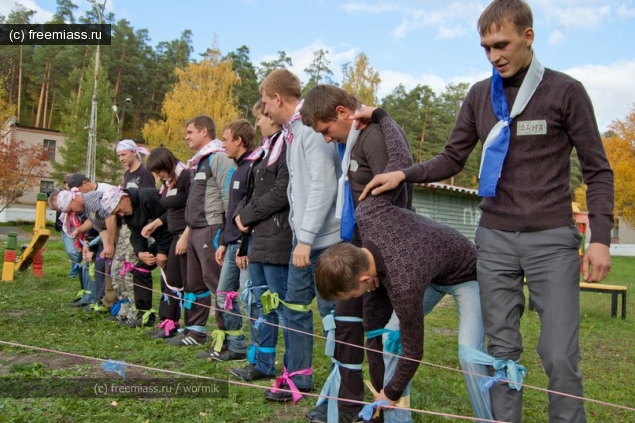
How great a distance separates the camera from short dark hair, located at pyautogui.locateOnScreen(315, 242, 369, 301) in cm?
260

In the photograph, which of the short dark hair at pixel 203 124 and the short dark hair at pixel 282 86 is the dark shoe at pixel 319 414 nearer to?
the short dark hair at pixel 282 86

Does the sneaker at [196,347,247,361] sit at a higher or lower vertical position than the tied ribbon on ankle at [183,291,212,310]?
lower

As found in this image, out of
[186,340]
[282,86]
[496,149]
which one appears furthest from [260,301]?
[496,149]

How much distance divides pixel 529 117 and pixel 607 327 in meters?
6.94

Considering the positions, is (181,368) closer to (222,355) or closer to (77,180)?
(222,355)

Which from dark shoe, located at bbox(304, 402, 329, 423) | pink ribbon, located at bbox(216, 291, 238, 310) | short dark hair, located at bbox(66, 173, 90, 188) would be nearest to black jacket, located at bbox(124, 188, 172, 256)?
pink ribbon, located at bbox(216, 291, 238, 310)

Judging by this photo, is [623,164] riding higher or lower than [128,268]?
higher

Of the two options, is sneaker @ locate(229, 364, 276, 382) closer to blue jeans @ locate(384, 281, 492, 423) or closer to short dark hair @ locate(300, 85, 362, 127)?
blue jeans @ locate(384, 281, 492, 423)

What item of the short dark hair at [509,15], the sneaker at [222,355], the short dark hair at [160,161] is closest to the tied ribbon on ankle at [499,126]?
the short dark hair at [509,15]

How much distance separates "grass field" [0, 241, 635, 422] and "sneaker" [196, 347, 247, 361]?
0.37 ft

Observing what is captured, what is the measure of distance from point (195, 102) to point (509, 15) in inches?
1523

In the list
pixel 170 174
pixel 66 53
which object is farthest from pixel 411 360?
pixel 66 53

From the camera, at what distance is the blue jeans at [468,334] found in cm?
264

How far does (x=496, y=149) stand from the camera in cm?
256
